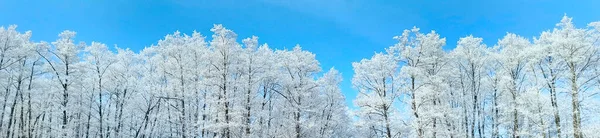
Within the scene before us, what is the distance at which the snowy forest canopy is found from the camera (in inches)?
765

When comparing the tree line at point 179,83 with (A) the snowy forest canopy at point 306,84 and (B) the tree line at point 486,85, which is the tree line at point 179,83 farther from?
(B) the tree line at point 486,85

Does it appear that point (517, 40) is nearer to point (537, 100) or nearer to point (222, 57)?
point (537, 100)

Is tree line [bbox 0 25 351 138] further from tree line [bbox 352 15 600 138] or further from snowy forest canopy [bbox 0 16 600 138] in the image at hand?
tree line [bbox 352 15 600 138]

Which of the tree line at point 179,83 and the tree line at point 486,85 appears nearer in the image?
the tree line at point 486,85

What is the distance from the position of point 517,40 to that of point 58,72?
978 inches

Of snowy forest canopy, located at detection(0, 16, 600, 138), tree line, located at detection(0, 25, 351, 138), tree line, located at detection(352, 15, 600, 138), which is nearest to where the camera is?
tree line, located at detection(352, 15, 600, 138)

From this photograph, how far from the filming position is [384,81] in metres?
22.3

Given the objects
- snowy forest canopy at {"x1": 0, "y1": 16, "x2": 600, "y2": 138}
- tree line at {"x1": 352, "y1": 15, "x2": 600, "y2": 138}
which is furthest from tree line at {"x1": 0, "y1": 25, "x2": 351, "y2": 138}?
tree line at {"x1": 352, "y1": 15, "x2": 600, "y2": 138}

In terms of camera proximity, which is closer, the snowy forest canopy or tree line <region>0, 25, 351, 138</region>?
the snowy forest canopy

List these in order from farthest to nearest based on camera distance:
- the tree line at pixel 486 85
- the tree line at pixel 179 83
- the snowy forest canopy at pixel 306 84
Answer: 1. the tree line at pixel 179 83
2. the snowy forest canopy at pixel 306 84
3. the tree line at pixel 486 85

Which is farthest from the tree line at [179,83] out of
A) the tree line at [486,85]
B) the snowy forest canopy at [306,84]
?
the tree line at [486,85]

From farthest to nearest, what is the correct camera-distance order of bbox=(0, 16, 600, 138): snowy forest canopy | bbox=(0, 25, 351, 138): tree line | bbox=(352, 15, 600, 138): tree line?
bbox=(0, 25, 351, 138): tree line < bbox=(0, 16, 600, 138): snowy forest canopy < bbox=(352, 15, 600, 138): tree line

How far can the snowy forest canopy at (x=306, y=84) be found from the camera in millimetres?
19438

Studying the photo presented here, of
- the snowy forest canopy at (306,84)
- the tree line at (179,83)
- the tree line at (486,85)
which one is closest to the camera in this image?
the tree line at (486,85)
